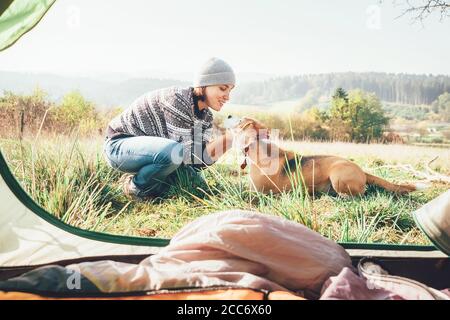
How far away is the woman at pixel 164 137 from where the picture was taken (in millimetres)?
1980

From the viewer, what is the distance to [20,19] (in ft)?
6.04

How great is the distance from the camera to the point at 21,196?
1915 mm

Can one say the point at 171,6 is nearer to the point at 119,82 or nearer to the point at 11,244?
the point at 119,82

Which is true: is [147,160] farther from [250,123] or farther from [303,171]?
[303,171]

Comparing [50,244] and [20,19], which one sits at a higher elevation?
[20,19]

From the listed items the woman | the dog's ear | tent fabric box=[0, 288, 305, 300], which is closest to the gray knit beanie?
the woman

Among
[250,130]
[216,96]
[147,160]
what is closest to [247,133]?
[250,130]

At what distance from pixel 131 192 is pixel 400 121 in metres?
1.00

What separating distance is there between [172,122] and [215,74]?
24cm

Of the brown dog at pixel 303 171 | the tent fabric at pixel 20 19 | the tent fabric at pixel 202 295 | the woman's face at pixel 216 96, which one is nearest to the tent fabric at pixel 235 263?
the tent fabric at pixel 202 295

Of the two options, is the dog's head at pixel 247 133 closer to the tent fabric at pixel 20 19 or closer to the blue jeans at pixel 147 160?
the blue jeans at pixel 147 160

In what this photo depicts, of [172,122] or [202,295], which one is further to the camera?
[172,122]
